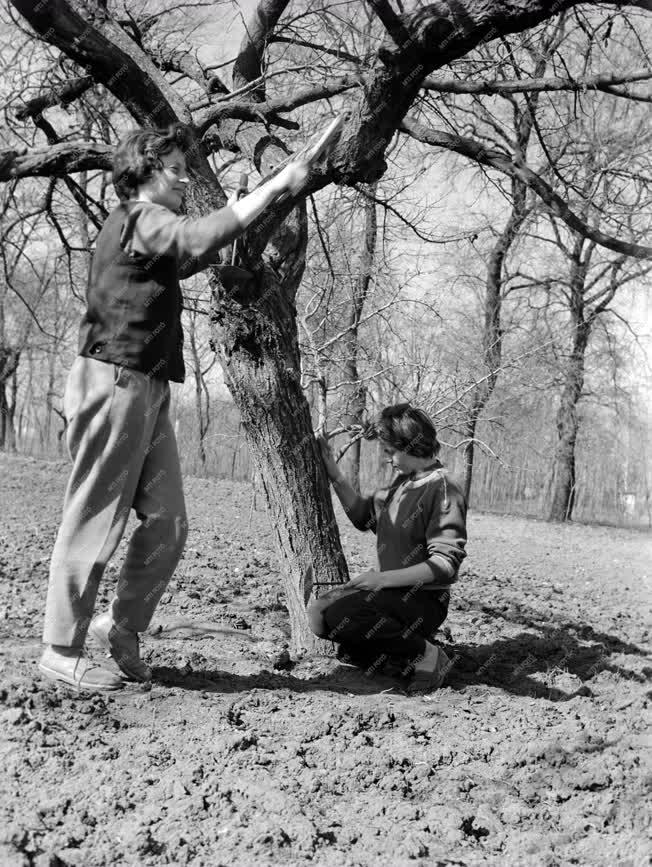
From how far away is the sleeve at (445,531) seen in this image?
2887 mm

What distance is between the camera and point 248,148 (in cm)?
415

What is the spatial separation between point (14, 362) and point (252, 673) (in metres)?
23.3

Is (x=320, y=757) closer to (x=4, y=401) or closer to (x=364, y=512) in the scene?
(x=364, y=512)

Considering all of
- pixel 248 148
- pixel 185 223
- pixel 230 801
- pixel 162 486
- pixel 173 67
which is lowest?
pixel 230 801

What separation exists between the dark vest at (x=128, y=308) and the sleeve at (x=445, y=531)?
117cm

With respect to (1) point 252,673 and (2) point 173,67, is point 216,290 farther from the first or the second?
(2) point 173,67

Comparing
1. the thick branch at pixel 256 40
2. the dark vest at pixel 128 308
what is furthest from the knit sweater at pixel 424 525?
the thick branch at pixel 256 40

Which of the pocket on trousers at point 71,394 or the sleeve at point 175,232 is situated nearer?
the sleeve at point 175,232

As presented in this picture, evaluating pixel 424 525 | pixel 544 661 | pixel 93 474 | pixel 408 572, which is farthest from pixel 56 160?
pixel 544 661

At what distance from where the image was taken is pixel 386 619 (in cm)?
296

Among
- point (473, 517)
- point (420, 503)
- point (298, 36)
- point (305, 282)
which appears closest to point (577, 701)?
point (420, 503)

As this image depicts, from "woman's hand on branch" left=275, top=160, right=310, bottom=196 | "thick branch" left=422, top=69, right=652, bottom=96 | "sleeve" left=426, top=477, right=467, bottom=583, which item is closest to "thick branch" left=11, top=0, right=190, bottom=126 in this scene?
"thick branch" left=422, top=69, right=652, bottom=96

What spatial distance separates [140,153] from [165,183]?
117 millimetres

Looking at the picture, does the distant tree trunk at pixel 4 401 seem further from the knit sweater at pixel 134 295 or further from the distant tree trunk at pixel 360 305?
the knit sweater at pixel 134 295
